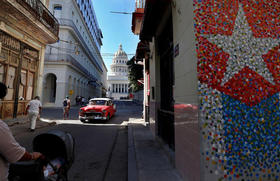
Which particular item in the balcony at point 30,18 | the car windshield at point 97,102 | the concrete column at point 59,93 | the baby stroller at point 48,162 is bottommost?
the baby stroller at point 48,162

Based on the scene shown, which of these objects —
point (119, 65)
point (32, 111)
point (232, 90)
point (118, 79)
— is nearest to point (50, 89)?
point (32, 111)

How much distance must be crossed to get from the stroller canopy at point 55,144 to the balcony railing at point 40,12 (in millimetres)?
8242

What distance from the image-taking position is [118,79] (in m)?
91.9

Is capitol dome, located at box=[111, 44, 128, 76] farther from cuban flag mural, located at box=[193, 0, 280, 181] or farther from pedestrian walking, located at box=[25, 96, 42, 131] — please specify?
cuban flag mural, located at box=[193, 0, 280, 181]

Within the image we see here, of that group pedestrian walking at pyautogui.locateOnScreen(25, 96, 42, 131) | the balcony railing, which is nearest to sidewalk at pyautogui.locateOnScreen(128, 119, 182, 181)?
pedestrian walking at pyautogui.locateOnScreen(25, 96, 42, 131)

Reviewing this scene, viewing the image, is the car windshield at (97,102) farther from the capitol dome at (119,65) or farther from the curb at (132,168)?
the capitol dome at (119,65)

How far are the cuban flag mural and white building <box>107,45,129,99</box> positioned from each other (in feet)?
277

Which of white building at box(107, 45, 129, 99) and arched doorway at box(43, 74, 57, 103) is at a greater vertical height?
white building at box(107, 45, 129, 99)

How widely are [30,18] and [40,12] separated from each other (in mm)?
1414

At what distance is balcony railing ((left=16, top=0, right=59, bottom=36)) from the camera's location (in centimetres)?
736

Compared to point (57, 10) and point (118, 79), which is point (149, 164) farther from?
point (118, 79)

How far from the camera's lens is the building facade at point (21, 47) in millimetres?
7227

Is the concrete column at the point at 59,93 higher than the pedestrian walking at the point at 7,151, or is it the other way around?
the concrete column at the point at 59,93

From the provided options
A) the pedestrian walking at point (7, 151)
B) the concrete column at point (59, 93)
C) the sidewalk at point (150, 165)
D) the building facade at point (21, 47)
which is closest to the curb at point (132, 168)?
the sidewalk at point (150, 165)
